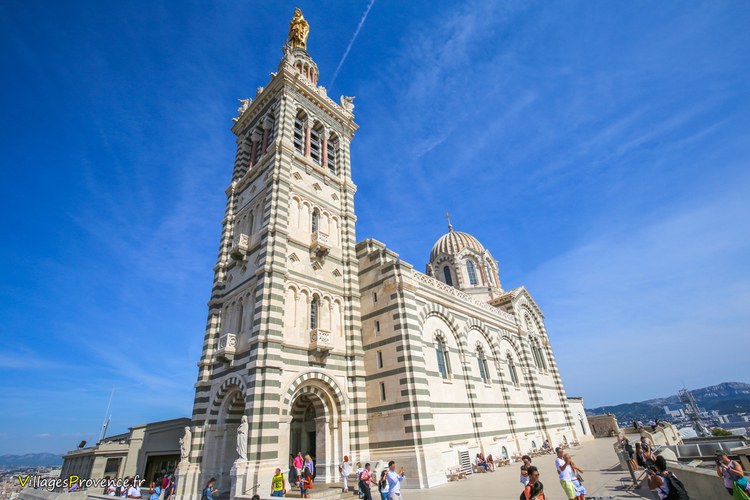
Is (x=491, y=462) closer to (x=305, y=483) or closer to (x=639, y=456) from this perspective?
(x=639, y=456)

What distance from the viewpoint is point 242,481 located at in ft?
47.0

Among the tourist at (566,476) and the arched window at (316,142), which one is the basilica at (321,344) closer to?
the arched window at (316,142)

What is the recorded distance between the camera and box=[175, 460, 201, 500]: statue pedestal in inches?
667

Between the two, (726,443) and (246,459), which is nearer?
(246,459)

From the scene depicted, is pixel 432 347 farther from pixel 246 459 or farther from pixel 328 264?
pixel 246 459

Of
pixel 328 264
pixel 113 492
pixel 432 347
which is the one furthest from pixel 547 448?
pixel 113 492

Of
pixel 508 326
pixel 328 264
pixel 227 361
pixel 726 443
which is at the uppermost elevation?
pixel 328 264

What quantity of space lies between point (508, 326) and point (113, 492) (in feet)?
97.5

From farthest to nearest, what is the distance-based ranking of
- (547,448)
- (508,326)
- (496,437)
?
(508,326) → (547,448) → (496,437)

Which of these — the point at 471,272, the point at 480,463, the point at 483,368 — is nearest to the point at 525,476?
the point at 480,463

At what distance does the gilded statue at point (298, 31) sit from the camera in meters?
32.8

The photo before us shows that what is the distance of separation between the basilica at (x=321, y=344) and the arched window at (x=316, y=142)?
17cm

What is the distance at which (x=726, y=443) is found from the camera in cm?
1925

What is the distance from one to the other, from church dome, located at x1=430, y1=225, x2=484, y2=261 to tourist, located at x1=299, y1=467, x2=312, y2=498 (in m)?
30.2
